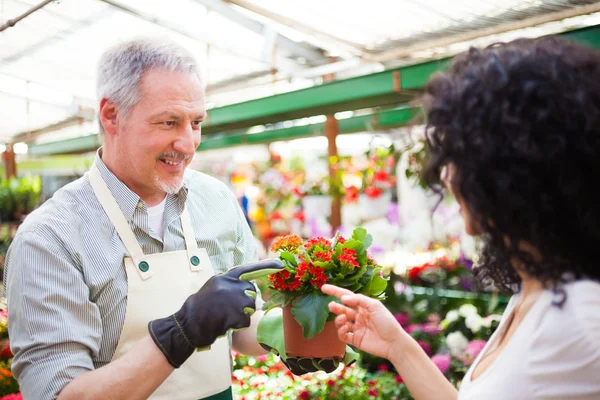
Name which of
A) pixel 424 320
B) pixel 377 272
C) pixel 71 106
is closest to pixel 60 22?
pixel 71 106

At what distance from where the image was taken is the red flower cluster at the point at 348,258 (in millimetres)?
1398

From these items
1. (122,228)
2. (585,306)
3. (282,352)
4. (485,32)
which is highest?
(485,32)

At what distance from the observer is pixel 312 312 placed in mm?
1369

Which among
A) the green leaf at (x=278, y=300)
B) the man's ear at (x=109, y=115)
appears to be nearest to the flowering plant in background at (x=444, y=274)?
the green leaf at (x=278, y=300)

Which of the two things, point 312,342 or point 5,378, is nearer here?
point 312,342

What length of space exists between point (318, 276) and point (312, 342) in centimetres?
17

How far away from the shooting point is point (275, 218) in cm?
577

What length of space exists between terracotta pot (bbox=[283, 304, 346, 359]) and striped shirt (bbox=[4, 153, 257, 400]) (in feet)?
1.24

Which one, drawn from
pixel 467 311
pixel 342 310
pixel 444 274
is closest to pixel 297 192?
pixel 444 274

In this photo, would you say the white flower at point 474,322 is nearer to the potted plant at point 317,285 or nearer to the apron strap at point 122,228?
the potted plant at point 317,285

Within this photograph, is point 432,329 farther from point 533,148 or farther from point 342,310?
point 533,148

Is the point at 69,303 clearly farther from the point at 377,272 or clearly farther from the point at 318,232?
the point at 318,232

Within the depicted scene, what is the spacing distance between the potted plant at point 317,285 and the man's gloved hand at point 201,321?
0.40 ft

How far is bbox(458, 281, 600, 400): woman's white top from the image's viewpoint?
0.96 m
